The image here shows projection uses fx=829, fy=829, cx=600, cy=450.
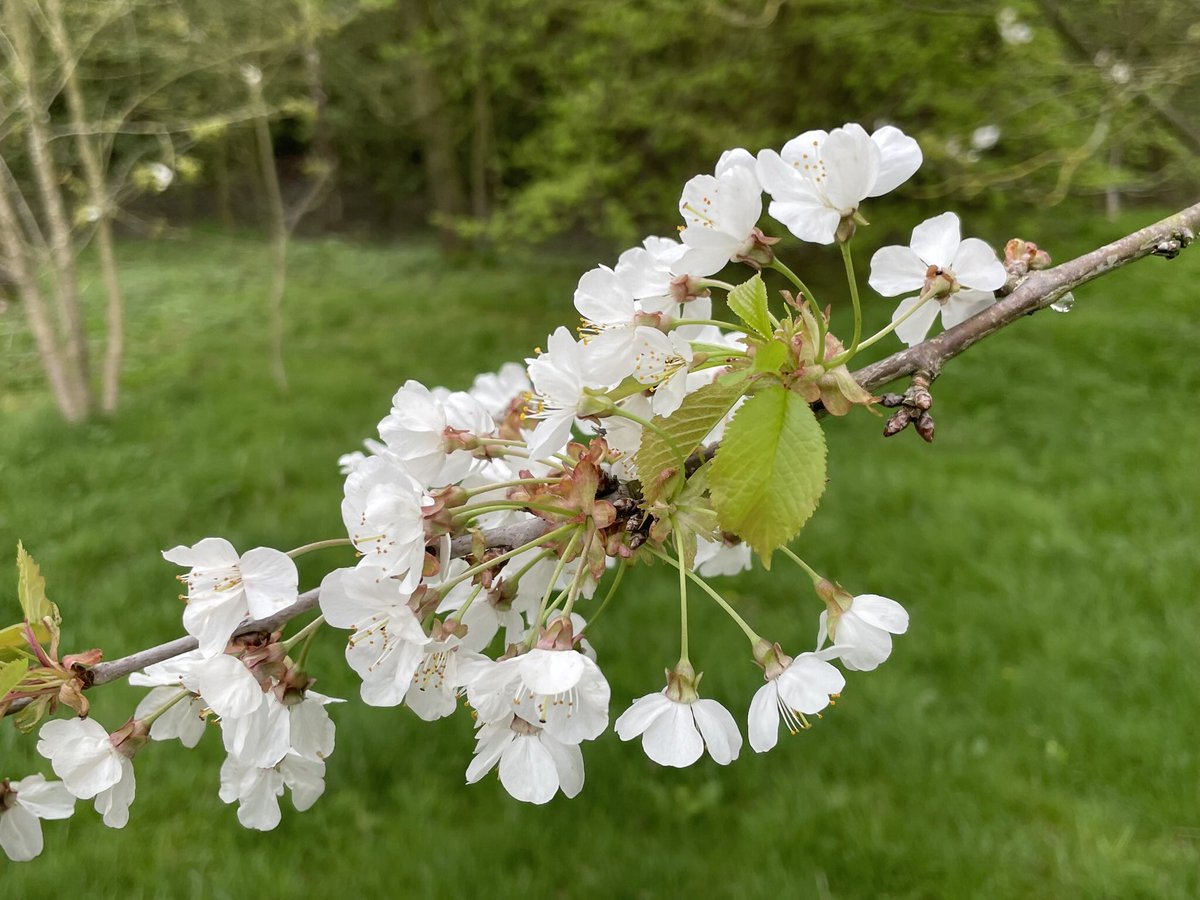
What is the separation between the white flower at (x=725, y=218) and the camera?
0.82m

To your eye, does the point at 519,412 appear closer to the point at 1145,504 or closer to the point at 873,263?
the point at 873,263

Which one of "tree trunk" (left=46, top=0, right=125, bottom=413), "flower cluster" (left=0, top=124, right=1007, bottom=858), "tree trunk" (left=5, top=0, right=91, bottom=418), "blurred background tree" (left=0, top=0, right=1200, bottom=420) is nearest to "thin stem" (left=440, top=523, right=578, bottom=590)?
"flower cluster" (left=0, top=124, right=1007, bottom=858)

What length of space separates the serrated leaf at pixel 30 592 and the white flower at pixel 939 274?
0.91m

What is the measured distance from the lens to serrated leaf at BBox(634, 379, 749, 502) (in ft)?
2.48

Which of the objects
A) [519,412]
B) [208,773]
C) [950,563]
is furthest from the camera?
[950,563]

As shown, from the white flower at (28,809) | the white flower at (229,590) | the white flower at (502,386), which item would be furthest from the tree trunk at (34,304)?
the white flower at (229,590)

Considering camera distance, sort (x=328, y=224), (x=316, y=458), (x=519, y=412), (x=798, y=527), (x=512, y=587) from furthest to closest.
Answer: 1. (x=328, y=224)
2. (x=316, y=458)
3. (x=519, y=412)
4. (x=512, y=587)
5. (x=798, y=527)

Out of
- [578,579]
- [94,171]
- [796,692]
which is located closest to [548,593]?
[578,579]

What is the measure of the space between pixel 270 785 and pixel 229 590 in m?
0.25

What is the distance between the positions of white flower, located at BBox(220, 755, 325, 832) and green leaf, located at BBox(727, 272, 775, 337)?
0.62m

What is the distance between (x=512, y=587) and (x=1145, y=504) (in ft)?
11.9

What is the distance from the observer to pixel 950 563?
340 cm

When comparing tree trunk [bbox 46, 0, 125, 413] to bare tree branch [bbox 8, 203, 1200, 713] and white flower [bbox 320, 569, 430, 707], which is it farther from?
white flower [bbox 320, 569, 430, 707]

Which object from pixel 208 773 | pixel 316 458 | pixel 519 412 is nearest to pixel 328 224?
pixel 316 458
